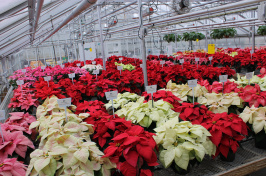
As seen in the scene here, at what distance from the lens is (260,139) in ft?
6.10

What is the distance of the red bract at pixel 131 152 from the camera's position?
4.17 ft

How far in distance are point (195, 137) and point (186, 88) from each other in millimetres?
1207

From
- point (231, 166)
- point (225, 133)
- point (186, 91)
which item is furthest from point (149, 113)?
point (186, 91)

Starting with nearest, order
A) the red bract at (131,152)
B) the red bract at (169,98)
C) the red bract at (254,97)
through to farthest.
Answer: the red bract at (131,152)
the red bract at (254,97)
the red bract at (169,98)

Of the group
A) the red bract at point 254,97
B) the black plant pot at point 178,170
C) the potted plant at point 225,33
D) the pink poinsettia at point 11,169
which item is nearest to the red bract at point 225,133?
the black plant pot at point 178,170

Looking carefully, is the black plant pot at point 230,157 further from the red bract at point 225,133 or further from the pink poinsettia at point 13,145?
the pink poinsettia at point 13,145

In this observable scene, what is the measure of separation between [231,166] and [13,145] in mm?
1655

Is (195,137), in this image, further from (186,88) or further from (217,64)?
(217,64)

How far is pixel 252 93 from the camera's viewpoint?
228cm

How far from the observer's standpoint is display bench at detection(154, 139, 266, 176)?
5.31 ft

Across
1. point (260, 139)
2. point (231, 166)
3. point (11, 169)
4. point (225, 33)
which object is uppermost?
point (225, 33)

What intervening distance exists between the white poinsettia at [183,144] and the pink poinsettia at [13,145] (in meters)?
1.01

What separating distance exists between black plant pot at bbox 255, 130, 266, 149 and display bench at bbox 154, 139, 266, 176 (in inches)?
2.3

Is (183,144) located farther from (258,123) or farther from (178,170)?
(258,123)
